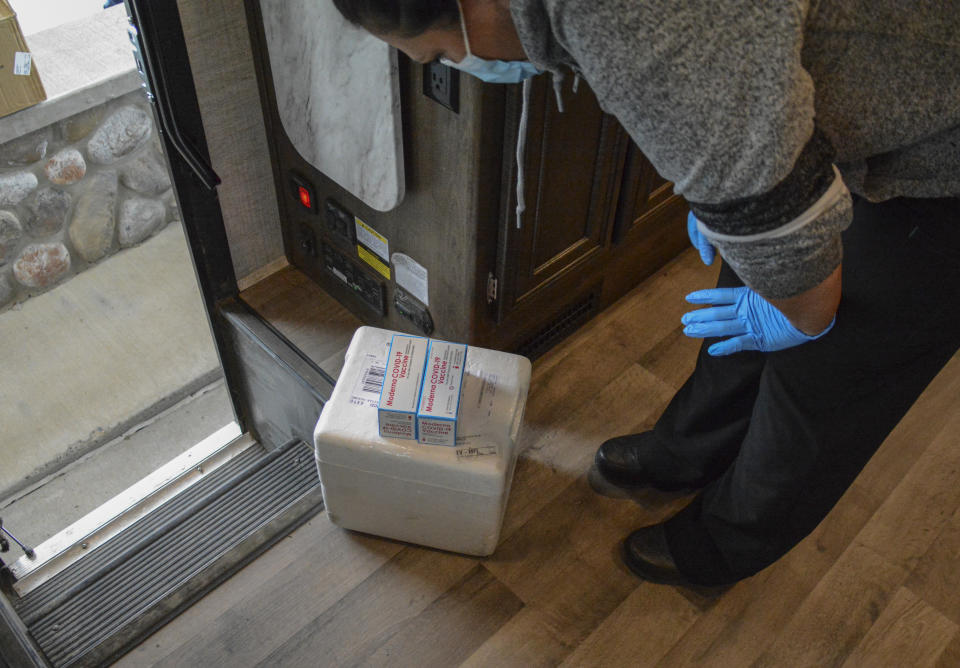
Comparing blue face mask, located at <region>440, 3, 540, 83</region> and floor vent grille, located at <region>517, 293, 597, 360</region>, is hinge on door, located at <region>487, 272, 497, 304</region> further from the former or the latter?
blue face mask, located at <region>440, 3, 540, 83</region>

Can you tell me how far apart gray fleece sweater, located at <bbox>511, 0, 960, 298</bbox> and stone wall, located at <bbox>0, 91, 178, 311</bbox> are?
2.57m

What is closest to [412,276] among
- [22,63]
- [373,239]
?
[373,239]

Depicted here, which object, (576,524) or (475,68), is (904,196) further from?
(576,524)

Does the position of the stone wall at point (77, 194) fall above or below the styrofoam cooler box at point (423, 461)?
below

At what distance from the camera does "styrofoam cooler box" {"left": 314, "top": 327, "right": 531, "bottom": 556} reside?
139 centimetres

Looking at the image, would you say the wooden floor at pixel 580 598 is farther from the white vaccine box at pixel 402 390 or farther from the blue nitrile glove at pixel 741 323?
the blue nitrile glove at pixel 741 323

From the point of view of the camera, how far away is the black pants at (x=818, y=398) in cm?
101

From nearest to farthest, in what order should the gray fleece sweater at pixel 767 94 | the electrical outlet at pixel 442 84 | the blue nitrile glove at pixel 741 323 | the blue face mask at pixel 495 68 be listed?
the gray fleece sweater at pixel 767 94 < the blue face mask at pixel 495 68 < the blue nitrile glove at pixel 741 323 < the electrical outlet at pixel 442 84

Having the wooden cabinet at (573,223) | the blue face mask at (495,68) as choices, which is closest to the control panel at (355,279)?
→ the wooden cabinet at (573,223)

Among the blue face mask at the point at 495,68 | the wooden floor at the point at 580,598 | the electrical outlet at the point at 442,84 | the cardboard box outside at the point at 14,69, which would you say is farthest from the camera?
the cardboard box outside at the point at 14,69

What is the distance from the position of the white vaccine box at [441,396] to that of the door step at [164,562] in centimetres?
43

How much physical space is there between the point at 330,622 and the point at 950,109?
127cm

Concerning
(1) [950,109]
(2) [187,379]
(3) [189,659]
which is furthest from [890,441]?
(2) [187,379]

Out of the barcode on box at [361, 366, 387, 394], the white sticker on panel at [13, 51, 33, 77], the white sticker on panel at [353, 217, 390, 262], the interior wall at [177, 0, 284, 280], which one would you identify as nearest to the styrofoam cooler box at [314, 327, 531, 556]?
the barcode on box at [361, 366, 387, 394]
